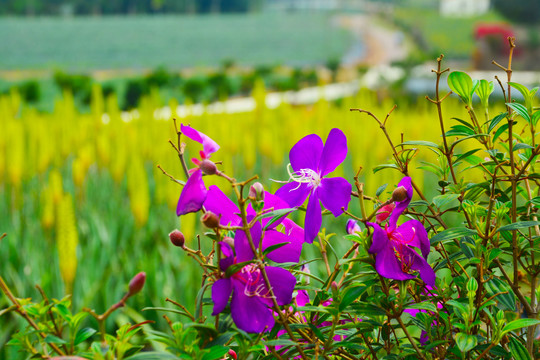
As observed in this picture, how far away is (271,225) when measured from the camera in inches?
18.1

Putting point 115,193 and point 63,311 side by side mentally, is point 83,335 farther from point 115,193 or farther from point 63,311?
point 115,193

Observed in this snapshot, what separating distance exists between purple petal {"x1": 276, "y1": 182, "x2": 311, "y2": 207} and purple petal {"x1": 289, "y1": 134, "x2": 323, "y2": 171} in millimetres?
21

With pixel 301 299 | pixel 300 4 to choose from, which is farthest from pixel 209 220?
pixel 300 4

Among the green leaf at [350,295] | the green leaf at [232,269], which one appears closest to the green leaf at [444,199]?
the green leaf at [350,295]

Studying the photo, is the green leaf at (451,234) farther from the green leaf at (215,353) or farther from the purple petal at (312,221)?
the green leaf at (215,353)

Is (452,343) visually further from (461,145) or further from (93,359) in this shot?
(461,145)

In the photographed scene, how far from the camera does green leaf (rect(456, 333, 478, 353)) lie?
0.43 meters

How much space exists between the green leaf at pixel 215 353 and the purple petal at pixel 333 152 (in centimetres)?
20

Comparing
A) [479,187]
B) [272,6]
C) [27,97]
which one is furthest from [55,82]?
[272,6]

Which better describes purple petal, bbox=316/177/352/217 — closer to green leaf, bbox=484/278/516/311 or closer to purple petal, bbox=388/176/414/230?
purple petal, bbox=388/176/414/230

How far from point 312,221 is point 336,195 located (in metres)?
0.03

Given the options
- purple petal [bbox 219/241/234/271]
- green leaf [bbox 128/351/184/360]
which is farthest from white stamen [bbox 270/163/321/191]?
green leaf [bbox 128/351/184/360]

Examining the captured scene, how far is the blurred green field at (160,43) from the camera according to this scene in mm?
26781

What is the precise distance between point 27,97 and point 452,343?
9.91 m
